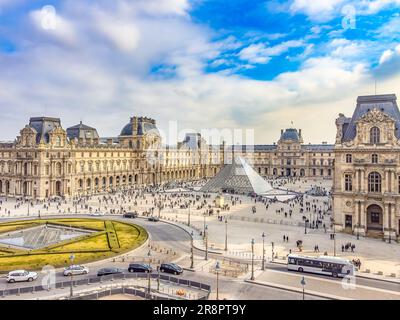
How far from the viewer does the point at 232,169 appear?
296ft

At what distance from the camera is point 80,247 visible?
35750 mm

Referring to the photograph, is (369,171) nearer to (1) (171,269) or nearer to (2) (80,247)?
(1) (171,269)

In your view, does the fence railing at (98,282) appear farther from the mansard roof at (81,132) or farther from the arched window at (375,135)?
the mansard roof at (81,132)

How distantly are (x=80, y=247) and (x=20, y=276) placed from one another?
9.44m

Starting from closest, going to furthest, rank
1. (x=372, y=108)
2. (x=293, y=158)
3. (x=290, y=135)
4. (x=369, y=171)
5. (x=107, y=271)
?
(x=107, y=271) → (x=369, y=171) → (x=372, y=108) → (x=293, y=158) → (x=290, y=135)

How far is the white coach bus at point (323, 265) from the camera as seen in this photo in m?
28.4

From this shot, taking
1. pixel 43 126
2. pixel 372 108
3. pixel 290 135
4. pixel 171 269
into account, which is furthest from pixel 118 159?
pixel 290 135

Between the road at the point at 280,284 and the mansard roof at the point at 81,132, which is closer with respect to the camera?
the road at the point at 280,284

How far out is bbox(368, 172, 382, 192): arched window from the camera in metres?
42.7

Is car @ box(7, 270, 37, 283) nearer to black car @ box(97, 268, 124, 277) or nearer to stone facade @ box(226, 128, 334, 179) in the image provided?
black car @ box(97, 268, 124, 277)

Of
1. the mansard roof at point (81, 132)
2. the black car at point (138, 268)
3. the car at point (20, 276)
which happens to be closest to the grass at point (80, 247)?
the car at point (20, 276)

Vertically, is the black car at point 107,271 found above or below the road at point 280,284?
above

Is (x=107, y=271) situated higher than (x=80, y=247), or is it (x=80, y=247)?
(x=80, y=247)

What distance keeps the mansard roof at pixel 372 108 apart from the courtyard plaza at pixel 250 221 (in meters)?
12.9
